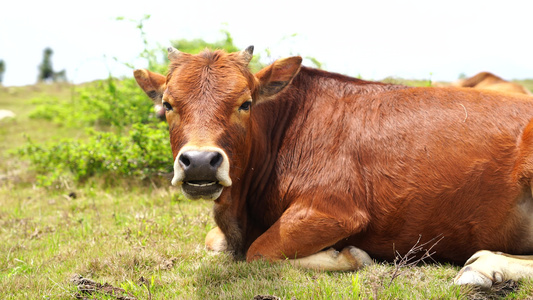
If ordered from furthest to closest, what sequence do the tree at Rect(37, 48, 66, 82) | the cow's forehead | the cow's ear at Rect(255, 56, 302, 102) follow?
the tree at Rect(37, 48, 66, 82) < the cow's ear at Rect(255, 56, 302, 102) < the cow's forehead

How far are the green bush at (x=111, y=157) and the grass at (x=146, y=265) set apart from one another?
2.16 feet

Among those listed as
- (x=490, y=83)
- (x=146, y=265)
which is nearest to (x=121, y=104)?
(x=146, y=265)

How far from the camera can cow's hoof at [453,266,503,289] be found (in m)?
4.18

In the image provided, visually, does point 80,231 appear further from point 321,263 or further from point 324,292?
point 324,292

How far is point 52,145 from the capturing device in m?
11.2

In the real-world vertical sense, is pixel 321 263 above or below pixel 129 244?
above

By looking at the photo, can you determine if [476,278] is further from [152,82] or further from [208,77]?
[152,82]

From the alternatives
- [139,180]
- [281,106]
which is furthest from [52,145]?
[281,106]

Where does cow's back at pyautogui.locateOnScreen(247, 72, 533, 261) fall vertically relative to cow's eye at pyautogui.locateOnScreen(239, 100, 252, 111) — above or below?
below

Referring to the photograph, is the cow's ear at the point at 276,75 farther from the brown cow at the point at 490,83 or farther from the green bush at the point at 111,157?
the brown cow at the point at 490,83

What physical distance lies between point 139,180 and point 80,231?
2.78m

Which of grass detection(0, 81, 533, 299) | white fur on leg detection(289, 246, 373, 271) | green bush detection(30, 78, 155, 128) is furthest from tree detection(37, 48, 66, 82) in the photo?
white fur on leg detection(289, 246, 373, 271)

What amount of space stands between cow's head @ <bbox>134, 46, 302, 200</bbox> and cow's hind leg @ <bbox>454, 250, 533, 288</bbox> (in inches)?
97.7

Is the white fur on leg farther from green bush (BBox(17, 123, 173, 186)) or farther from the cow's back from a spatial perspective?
green bush (BBox(17, 123, 173, 186))
